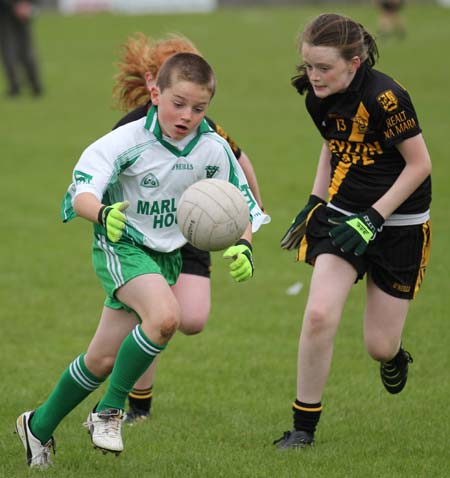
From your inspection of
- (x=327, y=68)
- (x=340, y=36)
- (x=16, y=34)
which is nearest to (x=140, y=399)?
(x=327, y=68)

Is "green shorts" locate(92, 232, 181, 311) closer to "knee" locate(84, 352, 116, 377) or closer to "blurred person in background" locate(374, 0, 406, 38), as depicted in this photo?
"knee" locate(84, 352, 116, 377)

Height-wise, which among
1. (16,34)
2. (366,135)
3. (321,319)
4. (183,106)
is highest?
(183,106)

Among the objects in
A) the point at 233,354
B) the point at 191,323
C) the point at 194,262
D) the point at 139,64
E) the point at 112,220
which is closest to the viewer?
the point at 112,220

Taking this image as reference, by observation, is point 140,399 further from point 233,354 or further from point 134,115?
point 134,115

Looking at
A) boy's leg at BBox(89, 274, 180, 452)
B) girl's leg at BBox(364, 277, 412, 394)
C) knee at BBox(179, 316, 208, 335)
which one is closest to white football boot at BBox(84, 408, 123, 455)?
boy's leg at BBox(89, 274, 180, 452)

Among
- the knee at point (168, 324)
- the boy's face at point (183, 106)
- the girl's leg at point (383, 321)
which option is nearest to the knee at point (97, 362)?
the knee at point (168, 324)

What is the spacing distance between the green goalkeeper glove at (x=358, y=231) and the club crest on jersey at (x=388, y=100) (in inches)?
19.1

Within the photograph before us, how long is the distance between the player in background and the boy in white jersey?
0.35 metres

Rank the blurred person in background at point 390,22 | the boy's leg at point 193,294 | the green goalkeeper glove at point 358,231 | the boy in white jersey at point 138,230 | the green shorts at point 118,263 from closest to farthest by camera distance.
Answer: the boy in white jersey at point 138,230 → the green shorts at point 118,263 → the green goalkeeper glove at point 358,231 → the boy's leg at point 193,294 → the blurred person in background at point 390,22

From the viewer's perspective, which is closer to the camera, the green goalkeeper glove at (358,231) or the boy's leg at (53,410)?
the boy's leg at (53,410)

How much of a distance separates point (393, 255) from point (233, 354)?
2.04 metres

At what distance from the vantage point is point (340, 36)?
197 inches

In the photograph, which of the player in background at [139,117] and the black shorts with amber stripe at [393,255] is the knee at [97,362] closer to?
the player in background at [139,117]

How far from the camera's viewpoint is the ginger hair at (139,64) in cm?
572
